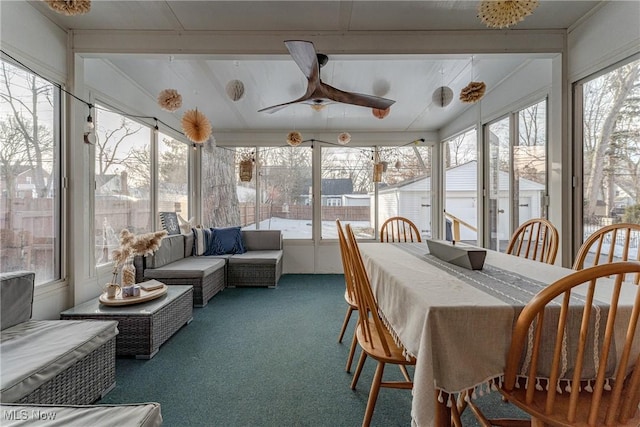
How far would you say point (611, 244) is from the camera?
162 cm

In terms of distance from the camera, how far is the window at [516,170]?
3.00m

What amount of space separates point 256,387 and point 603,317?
5.95 feet

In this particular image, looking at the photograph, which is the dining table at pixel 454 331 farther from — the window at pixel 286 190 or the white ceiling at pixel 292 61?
the window at pixel 286 190

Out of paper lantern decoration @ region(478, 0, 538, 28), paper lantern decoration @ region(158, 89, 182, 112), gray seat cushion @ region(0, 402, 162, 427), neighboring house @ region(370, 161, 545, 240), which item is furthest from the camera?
neighboring house @ region(370, 161, 545, 240)

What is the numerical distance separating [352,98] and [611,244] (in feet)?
6.09

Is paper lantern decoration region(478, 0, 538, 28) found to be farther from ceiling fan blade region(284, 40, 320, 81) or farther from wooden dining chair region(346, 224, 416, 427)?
wooden dining chair region(346, 224, 416, 427)

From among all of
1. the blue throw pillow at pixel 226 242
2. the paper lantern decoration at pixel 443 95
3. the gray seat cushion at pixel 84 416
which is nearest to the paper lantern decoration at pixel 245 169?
the blue throw pillow at pixel 226 242

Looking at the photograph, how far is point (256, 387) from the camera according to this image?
1.91 m

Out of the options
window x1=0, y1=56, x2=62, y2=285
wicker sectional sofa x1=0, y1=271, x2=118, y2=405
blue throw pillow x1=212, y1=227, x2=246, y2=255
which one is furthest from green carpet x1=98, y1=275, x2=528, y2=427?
blue throw pillow x1=212, y1=227, x2=246, y2=255

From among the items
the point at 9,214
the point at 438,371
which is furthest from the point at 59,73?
the point at 438,371

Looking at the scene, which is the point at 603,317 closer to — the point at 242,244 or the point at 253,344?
the point at 253,344

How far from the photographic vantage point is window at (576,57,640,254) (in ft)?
6.86

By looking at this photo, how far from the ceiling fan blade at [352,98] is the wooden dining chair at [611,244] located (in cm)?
157

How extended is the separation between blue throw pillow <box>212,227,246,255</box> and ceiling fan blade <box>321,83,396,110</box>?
3.03 meters
